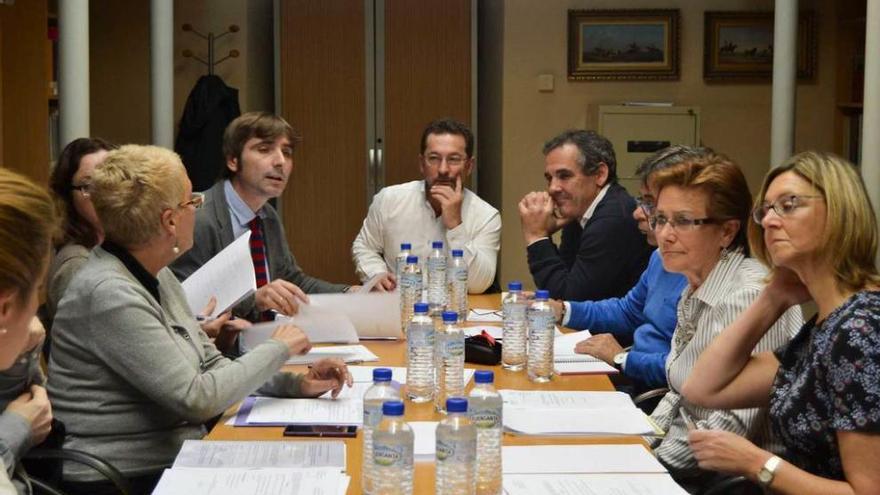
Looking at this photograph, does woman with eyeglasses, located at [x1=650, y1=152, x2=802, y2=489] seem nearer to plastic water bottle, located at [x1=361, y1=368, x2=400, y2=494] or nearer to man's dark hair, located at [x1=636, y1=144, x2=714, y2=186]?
man's dark hair, located at [x1=636, y1=144, x2=714, y2=186]

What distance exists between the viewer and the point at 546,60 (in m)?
6.32

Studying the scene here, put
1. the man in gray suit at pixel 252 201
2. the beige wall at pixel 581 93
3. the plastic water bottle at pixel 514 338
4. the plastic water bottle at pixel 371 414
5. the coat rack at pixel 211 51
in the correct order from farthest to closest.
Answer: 1. the beige wall at pixel 581 93
2. the coat rack at pixel 211 51
3. the man in gray suit at pixel 252 201
4. the plastic water bottle at pixel 514 338
5. the plastic water bottle at pixel 371 414

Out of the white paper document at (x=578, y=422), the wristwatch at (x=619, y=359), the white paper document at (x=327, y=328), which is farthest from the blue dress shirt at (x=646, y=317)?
the white paper document at (x=327, y=328)

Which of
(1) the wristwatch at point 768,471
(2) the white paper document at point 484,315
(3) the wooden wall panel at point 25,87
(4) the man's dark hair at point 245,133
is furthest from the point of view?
(3) the wooden wall panel at point 25,87

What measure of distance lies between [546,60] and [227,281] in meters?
3.84

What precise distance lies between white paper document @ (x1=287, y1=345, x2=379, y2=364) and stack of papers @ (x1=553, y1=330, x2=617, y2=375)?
504 mm

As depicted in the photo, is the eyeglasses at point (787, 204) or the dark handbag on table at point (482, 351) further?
the dark handbag on table at point (482, 351)

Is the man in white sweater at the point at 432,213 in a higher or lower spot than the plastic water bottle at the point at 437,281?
higher

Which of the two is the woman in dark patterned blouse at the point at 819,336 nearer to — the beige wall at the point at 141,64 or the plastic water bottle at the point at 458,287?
the plastic water bottle at the point at 458,287

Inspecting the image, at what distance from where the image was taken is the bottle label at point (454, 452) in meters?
1.52

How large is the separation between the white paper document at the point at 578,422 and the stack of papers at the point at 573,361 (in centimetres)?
43

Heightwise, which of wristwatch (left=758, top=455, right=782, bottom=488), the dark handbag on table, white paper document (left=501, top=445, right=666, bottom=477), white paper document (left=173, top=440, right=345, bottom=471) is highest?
the dark handbag on table

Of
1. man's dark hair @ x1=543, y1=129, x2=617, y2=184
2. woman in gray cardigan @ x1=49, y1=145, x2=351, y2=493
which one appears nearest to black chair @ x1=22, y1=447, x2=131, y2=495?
woman in gray cardigan @ x1=49, y1=145, x2=351, y2=493

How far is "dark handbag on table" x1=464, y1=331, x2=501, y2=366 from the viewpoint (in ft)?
8.91
